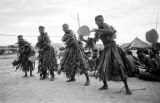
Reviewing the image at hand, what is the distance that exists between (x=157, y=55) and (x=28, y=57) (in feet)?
17.9

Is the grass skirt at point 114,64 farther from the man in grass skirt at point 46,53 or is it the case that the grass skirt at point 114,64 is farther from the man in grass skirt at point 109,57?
the man in grass skirt at point 46,53

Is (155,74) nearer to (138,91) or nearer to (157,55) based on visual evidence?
(157,55)

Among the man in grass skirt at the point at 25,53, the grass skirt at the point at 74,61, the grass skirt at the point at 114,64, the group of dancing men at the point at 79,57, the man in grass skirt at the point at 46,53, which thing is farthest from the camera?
the man in grass skirt at the point at 25,53

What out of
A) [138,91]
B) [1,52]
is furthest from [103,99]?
[1,52]

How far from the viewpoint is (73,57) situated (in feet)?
18.1

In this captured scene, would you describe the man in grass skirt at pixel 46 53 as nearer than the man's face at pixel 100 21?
No

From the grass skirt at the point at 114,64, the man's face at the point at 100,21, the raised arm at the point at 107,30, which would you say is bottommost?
the grass skirt at the point at 114,64

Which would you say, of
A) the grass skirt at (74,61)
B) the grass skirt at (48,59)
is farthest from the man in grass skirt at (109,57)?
the grass skirt at (48,59)

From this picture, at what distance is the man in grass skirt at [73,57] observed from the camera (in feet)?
17.6

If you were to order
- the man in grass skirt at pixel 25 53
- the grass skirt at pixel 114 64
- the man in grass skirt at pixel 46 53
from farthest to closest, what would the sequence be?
the man in grass skirt at pixel 25 53
the man in grass skirt at pixel 46 53
the grass skirt at pixel 114 64

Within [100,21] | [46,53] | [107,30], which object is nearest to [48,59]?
[46,53]

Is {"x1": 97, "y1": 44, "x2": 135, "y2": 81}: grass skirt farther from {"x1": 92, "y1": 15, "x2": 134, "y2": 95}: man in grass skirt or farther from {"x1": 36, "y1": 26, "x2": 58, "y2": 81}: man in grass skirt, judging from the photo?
{"x1": 36, "y1": 26, "x2": 58, "y2": 81}: man in grass skirt

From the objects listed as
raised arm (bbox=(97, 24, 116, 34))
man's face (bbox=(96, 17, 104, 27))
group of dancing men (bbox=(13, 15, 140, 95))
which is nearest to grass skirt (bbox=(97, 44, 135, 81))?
group of dancing men (bbox=(13, 15, 140, 95))

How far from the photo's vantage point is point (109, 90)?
4438 mm
